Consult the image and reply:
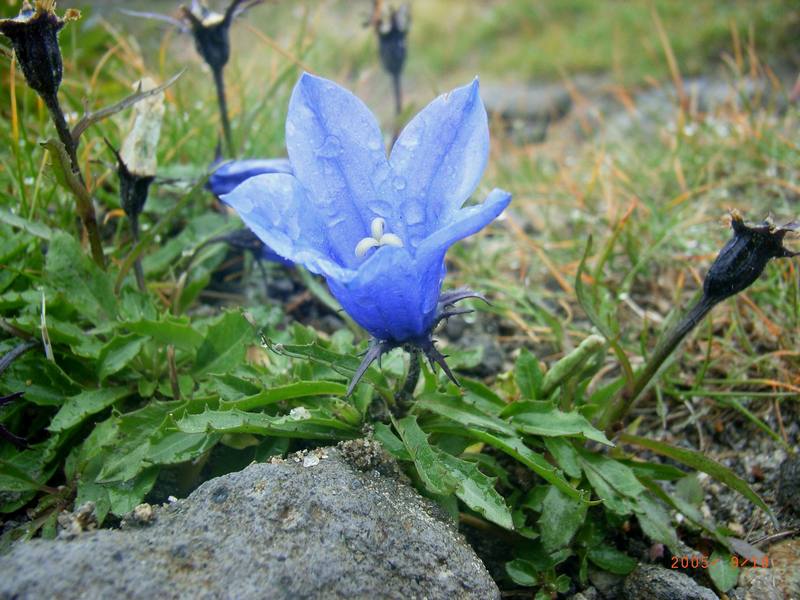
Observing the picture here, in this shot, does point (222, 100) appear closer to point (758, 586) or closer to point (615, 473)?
point (615, 473)

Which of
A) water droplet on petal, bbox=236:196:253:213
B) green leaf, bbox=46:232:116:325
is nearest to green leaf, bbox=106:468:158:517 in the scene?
green leaf, bbox=46:232:116:325

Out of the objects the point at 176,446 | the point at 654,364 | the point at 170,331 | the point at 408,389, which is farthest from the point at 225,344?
→ the point at 654,364

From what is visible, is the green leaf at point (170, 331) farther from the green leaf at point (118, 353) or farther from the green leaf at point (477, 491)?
the green leaf at point (477, 491)

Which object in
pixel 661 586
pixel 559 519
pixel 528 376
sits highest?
pixel 528 376

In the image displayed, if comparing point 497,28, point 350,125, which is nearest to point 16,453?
point 350,125

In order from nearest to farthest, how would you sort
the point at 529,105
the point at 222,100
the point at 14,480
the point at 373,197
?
the point at 373,197 < the point at 14,480 < the point at 222,100 < the point at 529,105

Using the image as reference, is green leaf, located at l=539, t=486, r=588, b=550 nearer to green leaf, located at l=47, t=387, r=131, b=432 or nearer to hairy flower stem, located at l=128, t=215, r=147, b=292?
green leaf, located at l=47, t=387, r=131, b=432

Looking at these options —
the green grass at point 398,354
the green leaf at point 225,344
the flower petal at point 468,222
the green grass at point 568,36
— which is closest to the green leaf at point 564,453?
the green grass at point 398,354
